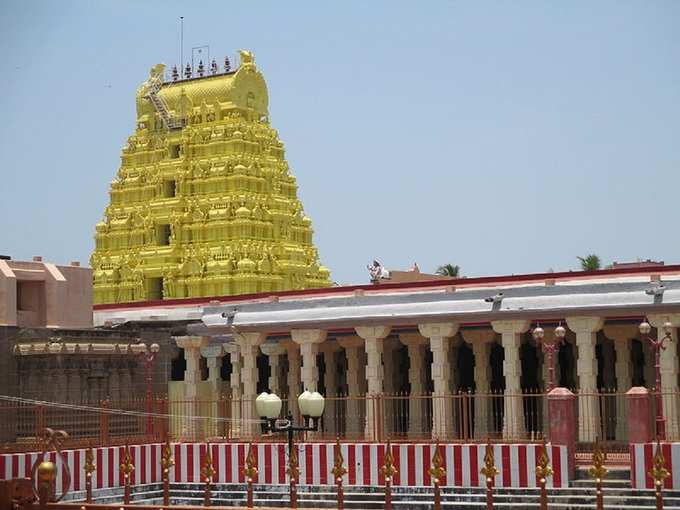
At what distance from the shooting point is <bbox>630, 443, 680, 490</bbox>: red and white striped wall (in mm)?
26031

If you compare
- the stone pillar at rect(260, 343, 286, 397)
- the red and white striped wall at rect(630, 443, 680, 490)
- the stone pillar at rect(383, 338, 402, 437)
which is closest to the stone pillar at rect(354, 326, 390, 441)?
the stone pillar at rect(383, 338, 402, 437)

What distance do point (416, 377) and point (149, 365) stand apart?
9.63 metres

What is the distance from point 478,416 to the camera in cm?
3938

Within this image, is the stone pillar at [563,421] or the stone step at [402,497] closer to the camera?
the stone step at [402,497]

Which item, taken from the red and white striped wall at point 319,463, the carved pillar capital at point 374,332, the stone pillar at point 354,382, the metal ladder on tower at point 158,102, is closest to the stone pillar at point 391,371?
the stone pillar at point 354,382

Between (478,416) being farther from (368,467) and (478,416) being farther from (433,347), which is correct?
(368,467)

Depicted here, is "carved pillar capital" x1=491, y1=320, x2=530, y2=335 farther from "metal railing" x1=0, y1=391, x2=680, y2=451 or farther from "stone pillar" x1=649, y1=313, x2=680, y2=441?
"stone pillar" x1=649, y1=313, x2=680, y2=441

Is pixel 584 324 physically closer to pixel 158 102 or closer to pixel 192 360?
pixel 192 360

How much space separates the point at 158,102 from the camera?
2547 inches

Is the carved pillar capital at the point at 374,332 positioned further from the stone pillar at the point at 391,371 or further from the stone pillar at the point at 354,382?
the stone pillar at the point at 391,371

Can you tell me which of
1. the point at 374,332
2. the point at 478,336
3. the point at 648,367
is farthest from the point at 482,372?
the point at 648,367

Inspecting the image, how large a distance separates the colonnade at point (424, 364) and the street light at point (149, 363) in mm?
3134

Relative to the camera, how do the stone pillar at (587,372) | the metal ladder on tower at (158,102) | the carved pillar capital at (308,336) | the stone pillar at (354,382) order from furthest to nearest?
the metal ladder on tower at (158,102) → the stone pillar at (354,382) → the carved pillar capital at (308,336) → the stone pillar at (587,372)

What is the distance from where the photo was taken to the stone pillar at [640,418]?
88.4 feet
